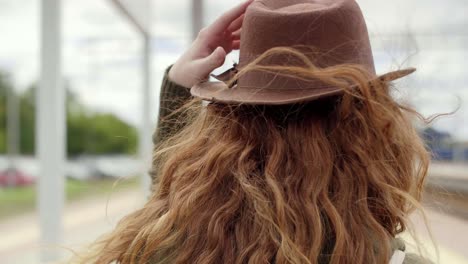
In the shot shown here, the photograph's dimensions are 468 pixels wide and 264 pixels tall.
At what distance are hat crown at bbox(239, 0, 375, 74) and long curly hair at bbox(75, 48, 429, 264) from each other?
0.13 ft

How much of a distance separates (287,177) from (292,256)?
13cm

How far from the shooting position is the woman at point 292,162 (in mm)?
879

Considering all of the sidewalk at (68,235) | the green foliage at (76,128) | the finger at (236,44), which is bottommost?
the green foliage at (76,128)

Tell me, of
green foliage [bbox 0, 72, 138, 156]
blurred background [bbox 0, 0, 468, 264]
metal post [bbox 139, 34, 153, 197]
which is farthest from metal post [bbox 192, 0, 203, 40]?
green foliage [bbox 0, 72, 138, 156]

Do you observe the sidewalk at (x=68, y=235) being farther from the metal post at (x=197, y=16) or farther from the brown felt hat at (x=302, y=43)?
the metal post at (x=197, y=16)

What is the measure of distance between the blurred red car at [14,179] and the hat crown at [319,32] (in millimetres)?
32954

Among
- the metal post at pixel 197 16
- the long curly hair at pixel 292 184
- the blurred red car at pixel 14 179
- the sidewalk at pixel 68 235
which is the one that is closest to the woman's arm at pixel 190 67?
the sidewalk at pixel 68 235

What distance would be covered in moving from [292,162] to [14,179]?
1349 inches

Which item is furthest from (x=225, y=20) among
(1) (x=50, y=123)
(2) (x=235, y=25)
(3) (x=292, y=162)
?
(1) (x=50, y=123)

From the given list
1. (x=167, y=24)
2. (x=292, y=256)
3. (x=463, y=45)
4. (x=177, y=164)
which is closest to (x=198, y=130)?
(x=177, y=164)

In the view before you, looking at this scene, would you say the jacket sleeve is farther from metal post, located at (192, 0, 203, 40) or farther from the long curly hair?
metal post, located at (192, 0, 203, 40)

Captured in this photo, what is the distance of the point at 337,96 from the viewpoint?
940 mm

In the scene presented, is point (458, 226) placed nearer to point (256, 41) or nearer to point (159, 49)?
point (159, 49)

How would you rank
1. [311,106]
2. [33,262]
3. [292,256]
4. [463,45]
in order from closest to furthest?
[292,256]
[311,106]
[33,262]
[463,45]
